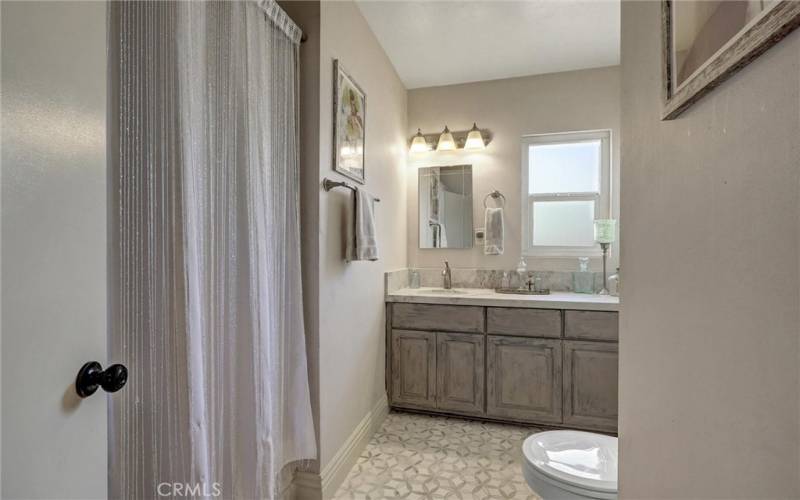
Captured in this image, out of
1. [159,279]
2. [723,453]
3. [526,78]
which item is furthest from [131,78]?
[526,78]

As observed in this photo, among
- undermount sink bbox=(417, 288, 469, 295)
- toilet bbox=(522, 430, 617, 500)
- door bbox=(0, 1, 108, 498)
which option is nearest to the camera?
door bbox=(0, 1, 108, 498)

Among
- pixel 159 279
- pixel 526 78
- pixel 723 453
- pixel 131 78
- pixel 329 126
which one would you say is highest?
pixel 526 78

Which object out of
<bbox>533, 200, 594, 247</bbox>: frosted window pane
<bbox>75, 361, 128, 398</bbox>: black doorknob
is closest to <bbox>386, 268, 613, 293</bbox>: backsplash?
<bbox>533, 200, 594, 247</bbox>: frosted window pane

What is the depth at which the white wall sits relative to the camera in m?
1.71

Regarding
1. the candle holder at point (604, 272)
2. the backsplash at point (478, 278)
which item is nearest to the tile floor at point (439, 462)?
the backsplash at point (478, 278)

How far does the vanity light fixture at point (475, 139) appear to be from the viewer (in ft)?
9.43

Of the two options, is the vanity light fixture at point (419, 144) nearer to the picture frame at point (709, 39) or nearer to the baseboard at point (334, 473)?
the baseboard at point (334, 473)

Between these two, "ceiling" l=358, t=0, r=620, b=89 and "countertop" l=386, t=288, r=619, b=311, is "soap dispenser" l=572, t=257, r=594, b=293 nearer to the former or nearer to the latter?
"countertop" l=386, t=288, r=619, b=311

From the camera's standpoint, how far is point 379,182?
2469 mm

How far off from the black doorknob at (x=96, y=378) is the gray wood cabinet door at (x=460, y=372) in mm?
2025

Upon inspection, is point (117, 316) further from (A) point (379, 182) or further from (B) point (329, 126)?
(A) point (379, 182)

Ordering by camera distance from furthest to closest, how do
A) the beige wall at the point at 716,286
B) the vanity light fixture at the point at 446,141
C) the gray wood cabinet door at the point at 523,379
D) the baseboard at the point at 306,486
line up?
the vanity light fixture at the point at 446,141
the gray wood cabinet door at the point at 523,379
the baseboard at the point at 306,486
the beige wall at the point at 716,286

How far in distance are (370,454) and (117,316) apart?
1680 millimetres

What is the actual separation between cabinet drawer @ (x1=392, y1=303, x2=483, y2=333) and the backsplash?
7.7 inches
